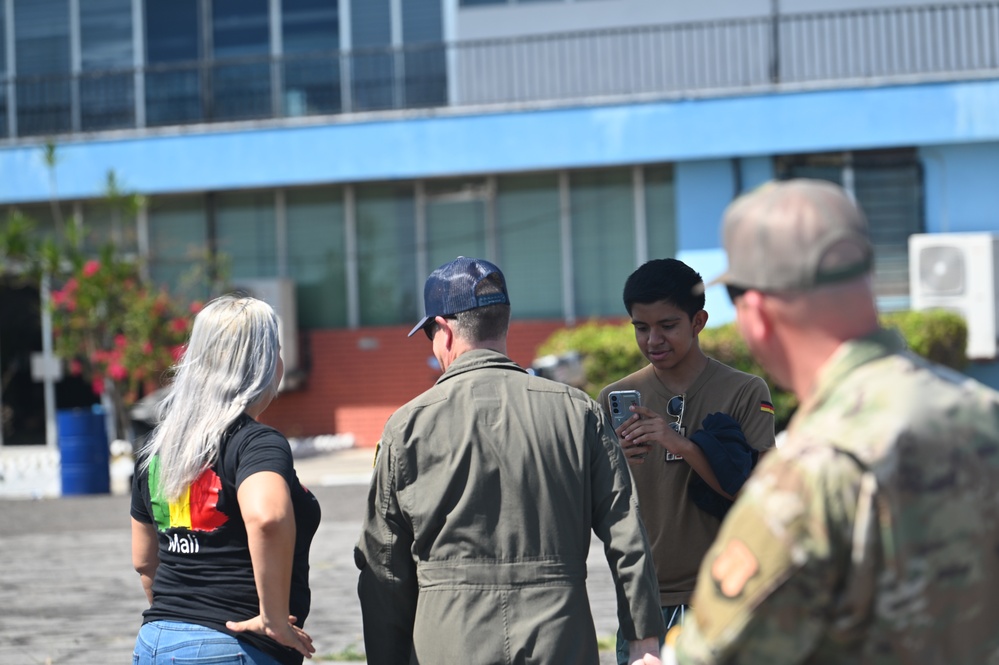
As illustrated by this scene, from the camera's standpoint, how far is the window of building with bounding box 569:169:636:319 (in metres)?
17.8

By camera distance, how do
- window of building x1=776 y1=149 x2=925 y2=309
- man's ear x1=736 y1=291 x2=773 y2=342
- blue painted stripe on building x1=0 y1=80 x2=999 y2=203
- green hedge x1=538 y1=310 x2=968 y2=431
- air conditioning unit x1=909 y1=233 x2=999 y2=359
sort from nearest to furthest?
man's ear x1=736 y1=291 x2=773 y2=342, green hedge x1=538 y1=310 x2=968 y2=431, air conditioning unit x1=909 y1=233 x2=999 y2=359, blue painted stripe on building x1=0 y1=80 x2=999 y2=203, window of building x1=776 y1=149 x2=925 y2=309

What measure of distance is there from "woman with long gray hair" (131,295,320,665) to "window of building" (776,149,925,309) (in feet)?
48.5

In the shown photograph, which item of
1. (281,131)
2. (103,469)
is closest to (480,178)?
(281,131)

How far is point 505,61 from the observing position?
1839 centimetres

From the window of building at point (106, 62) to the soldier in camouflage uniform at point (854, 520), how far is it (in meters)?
18.8

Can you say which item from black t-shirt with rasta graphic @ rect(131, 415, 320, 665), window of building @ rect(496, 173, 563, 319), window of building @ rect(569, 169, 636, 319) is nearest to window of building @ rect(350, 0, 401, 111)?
window of building @ rect(496, 173, 563, 319)

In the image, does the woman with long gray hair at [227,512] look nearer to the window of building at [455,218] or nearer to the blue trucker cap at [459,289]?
the blue trucker cap at [459,289]

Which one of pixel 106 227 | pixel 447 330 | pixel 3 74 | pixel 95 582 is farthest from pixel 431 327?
pixel 3 74

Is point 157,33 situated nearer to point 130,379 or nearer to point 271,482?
point 130,379

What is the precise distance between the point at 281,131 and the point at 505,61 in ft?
11.8

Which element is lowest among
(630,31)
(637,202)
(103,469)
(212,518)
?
(103,469)

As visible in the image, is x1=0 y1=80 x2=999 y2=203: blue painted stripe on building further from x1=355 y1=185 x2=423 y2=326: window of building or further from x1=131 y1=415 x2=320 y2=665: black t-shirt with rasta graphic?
x1=131 y1=415 x2=320 y2=665: black t-shirt with rasta graphic

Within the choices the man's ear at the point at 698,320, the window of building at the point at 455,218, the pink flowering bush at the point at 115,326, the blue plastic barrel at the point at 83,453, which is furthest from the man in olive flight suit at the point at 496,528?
the window of building at the point at 455,218

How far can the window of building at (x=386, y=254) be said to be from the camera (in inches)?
720
